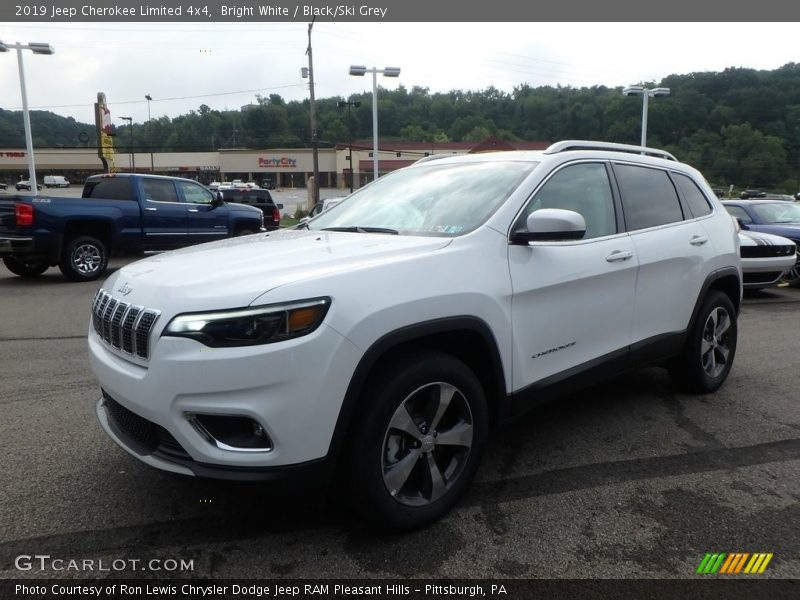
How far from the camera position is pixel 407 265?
264 centimetres

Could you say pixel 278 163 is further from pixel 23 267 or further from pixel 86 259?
pixel 86 259

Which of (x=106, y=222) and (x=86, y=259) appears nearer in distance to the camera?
(x=86, y=259)

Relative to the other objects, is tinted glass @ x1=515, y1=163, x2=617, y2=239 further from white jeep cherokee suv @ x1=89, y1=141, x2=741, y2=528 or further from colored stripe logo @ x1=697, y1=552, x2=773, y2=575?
colored stripe logo @ x1=697, y1=552, x2=773, y2=575

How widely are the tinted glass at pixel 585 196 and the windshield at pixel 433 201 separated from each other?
0.57 ft

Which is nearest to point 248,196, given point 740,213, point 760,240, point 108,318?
point 740,213

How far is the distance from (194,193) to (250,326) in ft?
38.1

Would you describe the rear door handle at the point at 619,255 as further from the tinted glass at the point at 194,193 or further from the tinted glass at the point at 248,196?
the tinted glass at the point at 248,196

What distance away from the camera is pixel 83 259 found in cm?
1084

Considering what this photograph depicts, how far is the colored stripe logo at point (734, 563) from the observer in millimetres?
2500

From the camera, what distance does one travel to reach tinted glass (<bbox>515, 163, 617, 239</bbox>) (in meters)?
3.46

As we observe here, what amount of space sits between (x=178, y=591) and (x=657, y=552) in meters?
1.99

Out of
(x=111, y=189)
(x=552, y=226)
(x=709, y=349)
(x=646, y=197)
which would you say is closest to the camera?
(x=552, y=226)

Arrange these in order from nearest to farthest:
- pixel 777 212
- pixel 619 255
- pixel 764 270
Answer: pixel 619 255 < pixel 764 270 < pixel 777 212

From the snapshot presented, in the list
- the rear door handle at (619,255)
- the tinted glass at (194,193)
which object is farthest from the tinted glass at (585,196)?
the tinted glass at (194,193)
